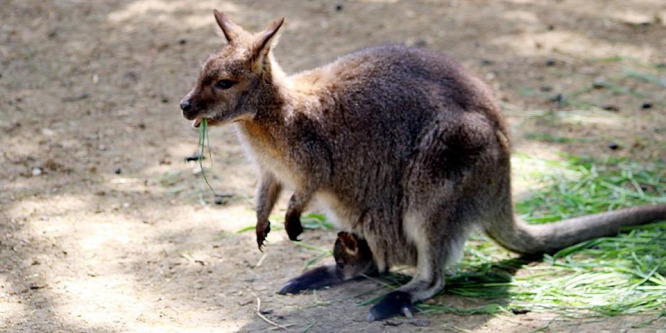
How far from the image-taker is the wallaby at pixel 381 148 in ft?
14.8

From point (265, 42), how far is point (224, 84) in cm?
28

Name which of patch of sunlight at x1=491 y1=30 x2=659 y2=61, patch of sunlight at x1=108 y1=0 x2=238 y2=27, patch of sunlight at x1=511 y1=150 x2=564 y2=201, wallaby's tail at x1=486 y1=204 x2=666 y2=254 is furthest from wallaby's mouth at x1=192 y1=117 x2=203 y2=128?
patch of sunlight at x1=491 y1=30 x2=659 y2=61

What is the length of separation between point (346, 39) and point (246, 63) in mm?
3795

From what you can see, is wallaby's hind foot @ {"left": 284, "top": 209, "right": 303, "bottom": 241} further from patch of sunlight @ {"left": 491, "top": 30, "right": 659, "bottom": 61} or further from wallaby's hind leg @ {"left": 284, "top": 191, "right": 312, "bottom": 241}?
patch of sunlight @ {"left": 491, "top": 30, "right": 659, "bottom": 61}

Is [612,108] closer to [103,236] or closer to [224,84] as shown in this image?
[224,84]

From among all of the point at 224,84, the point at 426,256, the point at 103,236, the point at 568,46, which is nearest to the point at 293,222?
the point at 426,256

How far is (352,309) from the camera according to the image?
15.2 feet

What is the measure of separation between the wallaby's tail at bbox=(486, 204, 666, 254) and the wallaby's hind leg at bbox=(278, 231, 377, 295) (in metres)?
0.69

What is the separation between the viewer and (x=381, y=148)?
15.4 ft

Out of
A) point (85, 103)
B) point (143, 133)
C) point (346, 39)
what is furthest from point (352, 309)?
point (346, 39)

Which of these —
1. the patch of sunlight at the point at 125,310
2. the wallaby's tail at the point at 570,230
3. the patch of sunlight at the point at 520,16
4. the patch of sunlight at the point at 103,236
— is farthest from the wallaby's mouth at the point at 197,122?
the patch of sunlight at the point at 520,16

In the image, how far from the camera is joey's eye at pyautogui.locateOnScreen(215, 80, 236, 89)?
434 centimetres

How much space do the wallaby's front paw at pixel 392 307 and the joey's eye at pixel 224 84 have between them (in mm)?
1275

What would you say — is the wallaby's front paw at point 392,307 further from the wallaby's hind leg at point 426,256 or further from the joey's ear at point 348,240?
the joey's ear at point 348,240
